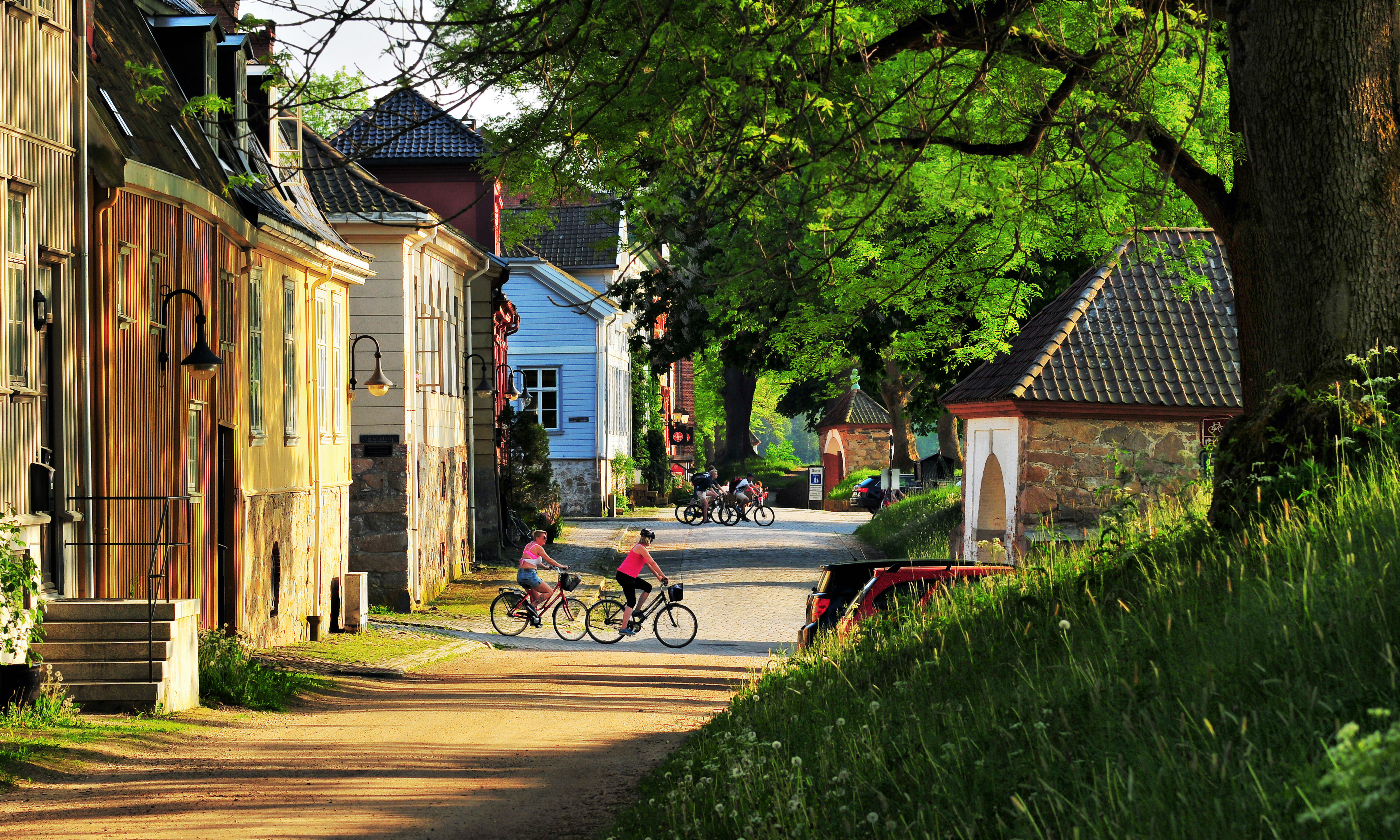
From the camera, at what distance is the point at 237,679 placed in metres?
13.2

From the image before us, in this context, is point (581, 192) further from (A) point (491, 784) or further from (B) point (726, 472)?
(B) point (726, 472)

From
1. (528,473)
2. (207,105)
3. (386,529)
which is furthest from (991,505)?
(207,105)

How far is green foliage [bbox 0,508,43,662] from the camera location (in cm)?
1002

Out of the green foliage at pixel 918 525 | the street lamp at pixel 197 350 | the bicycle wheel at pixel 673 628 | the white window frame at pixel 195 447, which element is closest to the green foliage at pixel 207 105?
the street lamp at pixel 197 350

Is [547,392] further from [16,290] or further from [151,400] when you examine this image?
[16,290]

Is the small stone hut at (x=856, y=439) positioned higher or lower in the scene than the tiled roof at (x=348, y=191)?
lower

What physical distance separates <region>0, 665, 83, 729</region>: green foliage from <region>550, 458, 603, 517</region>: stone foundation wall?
117 feet

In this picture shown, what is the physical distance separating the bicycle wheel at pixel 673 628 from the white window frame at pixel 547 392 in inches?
1035

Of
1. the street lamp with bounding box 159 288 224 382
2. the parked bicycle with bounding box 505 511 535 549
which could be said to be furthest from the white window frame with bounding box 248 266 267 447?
the parked bicycle with bounding box 505 511 535 549

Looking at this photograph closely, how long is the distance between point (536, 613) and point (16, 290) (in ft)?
37.7

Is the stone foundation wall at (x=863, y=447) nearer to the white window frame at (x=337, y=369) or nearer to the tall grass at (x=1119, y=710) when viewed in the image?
the white window frame at (x=337, y=369)

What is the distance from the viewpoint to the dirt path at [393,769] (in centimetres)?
779

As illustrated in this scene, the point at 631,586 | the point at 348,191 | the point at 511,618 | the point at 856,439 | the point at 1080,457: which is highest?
the point at 348,191

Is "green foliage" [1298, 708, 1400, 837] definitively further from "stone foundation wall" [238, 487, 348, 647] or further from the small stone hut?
the small stone hut
